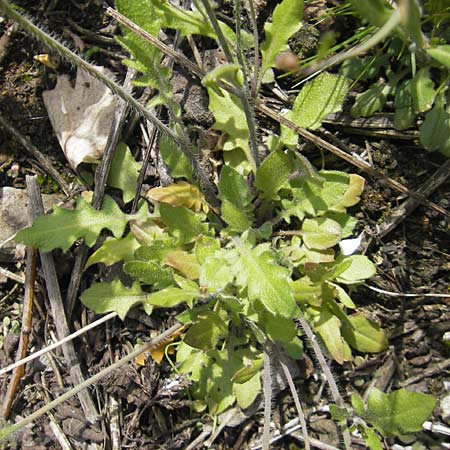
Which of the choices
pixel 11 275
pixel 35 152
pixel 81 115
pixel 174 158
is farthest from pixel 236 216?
pixel 11 275

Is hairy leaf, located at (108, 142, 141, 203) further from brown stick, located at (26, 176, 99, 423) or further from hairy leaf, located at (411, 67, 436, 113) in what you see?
hairy leaf, located at (411, 67, 436, 113)

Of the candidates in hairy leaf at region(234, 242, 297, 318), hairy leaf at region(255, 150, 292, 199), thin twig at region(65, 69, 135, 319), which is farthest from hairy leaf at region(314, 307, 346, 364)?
thin twig at region(65, 69, 135, 319)

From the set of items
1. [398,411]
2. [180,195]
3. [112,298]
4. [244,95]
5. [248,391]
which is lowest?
[248,391]

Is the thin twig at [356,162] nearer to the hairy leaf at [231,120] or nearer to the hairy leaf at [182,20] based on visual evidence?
the hairy leaf at [231,120]

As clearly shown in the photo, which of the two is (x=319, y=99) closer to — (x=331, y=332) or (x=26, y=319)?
(x=331, y=332)

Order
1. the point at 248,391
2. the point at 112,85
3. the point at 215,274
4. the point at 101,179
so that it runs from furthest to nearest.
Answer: the point at 101,179
the point at 248,391
the point at 215,274
the point at 112,85

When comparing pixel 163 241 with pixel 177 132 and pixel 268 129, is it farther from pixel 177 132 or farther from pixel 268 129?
pixel 268 129

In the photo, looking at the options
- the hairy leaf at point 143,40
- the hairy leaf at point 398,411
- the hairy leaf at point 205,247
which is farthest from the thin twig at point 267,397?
the hairy leaf at point 143,40
